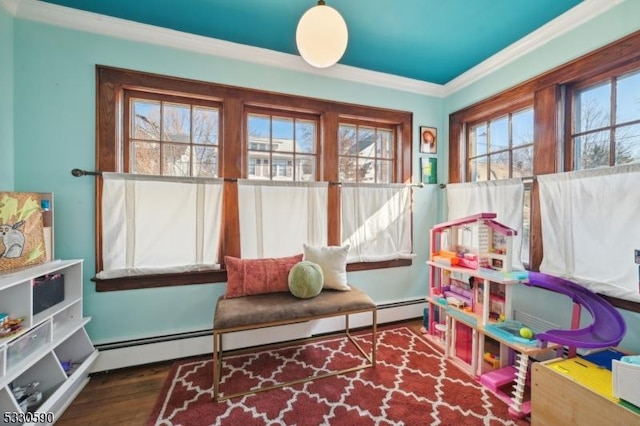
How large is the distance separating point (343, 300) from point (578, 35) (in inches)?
102

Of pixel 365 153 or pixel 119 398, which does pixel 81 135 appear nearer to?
pixel 119 398

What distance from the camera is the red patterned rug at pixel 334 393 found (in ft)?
4.98

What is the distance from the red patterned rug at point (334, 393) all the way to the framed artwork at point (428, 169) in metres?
1.77

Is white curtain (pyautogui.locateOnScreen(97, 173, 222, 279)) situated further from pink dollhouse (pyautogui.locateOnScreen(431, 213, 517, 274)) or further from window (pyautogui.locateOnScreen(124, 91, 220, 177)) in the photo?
pink dollhouse (pyautogui.locateOnScreen(431, 213, 517, 274))

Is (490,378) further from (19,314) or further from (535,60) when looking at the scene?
(19,314)

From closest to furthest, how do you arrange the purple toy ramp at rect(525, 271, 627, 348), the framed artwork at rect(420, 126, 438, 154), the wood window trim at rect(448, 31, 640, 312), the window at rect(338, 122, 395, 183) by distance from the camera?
1. the purple toy ramp at rect(525, 271, 627, 348)
2. the wood window trim at rect(448, 31, 640, 312)
3. the window at rect(338, 122, 395, 183)
4. the framed artwork at rect(420, 126, 438, 154)

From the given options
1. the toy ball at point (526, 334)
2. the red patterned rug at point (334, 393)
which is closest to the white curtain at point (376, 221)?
the red patterned rug at point (334, 393)

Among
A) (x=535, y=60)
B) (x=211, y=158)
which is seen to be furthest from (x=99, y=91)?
(x=535, y=60)

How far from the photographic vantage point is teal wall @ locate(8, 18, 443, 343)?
1.80 meters

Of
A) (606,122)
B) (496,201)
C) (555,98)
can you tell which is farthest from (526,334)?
(555,98)

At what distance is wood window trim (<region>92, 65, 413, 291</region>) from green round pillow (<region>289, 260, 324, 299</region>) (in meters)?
0.58

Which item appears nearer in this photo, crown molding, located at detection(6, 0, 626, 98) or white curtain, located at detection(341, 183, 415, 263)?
crown molding, located at detection(6, 0, 626, 98)

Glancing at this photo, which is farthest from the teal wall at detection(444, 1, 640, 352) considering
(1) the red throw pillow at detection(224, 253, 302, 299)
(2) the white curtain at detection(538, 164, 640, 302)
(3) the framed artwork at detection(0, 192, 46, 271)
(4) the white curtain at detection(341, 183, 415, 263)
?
(3) the framed artwork at detection(0, 192, 46, 271)

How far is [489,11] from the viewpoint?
1806 mm
